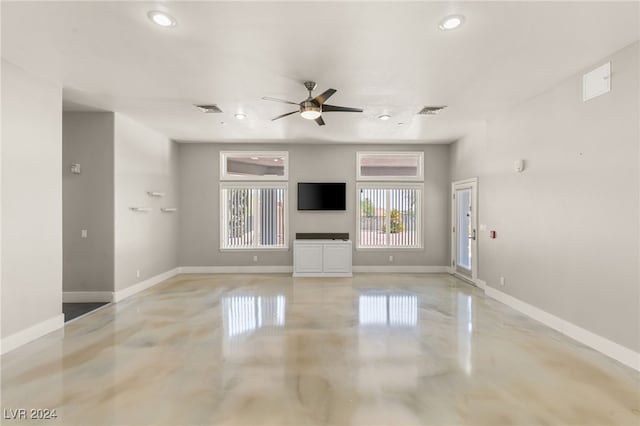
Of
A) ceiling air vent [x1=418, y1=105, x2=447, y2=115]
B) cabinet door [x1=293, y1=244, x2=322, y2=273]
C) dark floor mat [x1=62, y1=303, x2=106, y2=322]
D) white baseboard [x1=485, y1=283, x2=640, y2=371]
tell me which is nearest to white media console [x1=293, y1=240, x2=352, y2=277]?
cabinet door [x1=293, y1=244, x2=322, y2=273]

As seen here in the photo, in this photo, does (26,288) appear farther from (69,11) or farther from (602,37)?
(602,37)

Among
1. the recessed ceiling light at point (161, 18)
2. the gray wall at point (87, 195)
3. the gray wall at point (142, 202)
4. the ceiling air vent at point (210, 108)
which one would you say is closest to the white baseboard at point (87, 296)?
the gray wall at point (87, 195)

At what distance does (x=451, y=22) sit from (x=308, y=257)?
16.9 ft

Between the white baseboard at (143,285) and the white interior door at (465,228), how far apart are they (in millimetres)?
6242

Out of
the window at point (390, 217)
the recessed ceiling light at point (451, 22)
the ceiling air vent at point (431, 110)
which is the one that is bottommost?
the window at point (390, 217)

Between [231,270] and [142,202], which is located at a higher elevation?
[142,202]

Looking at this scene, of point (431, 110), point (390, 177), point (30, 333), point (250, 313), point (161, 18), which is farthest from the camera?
point (390, 177)

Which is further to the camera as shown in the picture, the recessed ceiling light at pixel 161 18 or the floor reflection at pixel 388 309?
the floor reflection at pixel 388 309

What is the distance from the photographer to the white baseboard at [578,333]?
112 inches

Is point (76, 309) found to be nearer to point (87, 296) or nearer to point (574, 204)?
point (87, 296)

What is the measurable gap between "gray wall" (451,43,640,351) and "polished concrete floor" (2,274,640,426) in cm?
44

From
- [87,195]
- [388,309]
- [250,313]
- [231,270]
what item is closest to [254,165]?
[231,270]

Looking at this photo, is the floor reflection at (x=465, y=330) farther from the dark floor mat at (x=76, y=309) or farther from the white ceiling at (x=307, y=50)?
the dark floor mat at (x=76, y=309)

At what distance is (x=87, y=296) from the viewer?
483 cm
